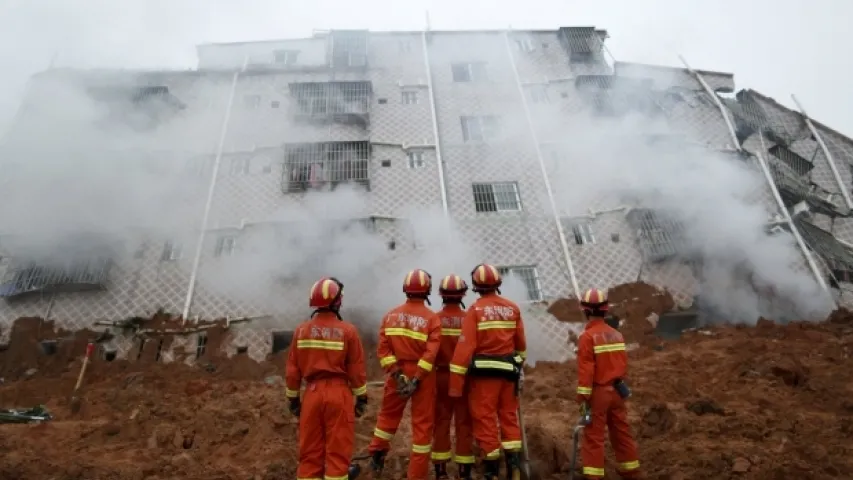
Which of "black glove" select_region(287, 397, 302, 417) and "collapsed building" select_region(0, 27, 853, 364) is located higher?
"collapsed building" select_region(0, 27, 853, 364)

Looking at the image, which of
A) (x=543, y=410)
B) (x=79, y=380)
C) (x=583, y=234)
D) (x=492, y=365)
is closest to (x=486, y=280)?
(x=492, y=365)

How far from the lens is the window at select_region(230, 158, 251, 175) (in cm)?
1349

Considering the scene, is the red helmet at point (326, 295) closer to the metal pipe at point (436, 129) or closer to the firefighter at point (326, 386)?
the firefighter at point (326, 386)

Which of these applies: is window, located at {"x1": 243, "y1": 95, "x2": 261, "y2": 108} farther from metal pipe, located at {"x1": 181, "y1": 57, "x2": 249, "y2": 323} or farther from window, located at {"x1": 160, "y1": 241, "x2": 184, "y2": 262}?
window, located at {"x1": 160, "y1": 241, "x2": 184, "y2": 262}

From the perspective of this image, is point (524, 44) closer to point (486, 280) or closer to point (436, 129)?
point (436, 129)

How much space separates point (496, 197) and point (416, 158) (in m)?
2.52

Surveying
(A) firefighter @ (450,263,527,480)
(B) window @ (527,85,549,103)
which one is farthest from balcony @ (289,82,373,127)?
(A) firefighter @ (450,263,527,480)

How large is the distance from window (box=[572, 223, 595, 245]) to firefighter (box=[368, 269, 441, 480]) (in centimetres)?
839

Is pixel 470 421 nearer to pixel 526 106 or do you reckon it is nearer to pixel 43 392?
pixel 43 392

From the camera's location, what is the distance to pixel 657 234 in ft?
41.4

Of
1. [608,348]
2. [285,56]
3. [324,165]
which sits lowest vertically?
[608,348]

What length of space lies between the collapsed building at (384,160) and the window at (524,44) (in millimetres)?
130

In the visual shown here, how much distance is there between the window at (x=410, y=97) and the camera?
15305 mm

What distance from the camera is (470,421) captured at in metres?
5.33
